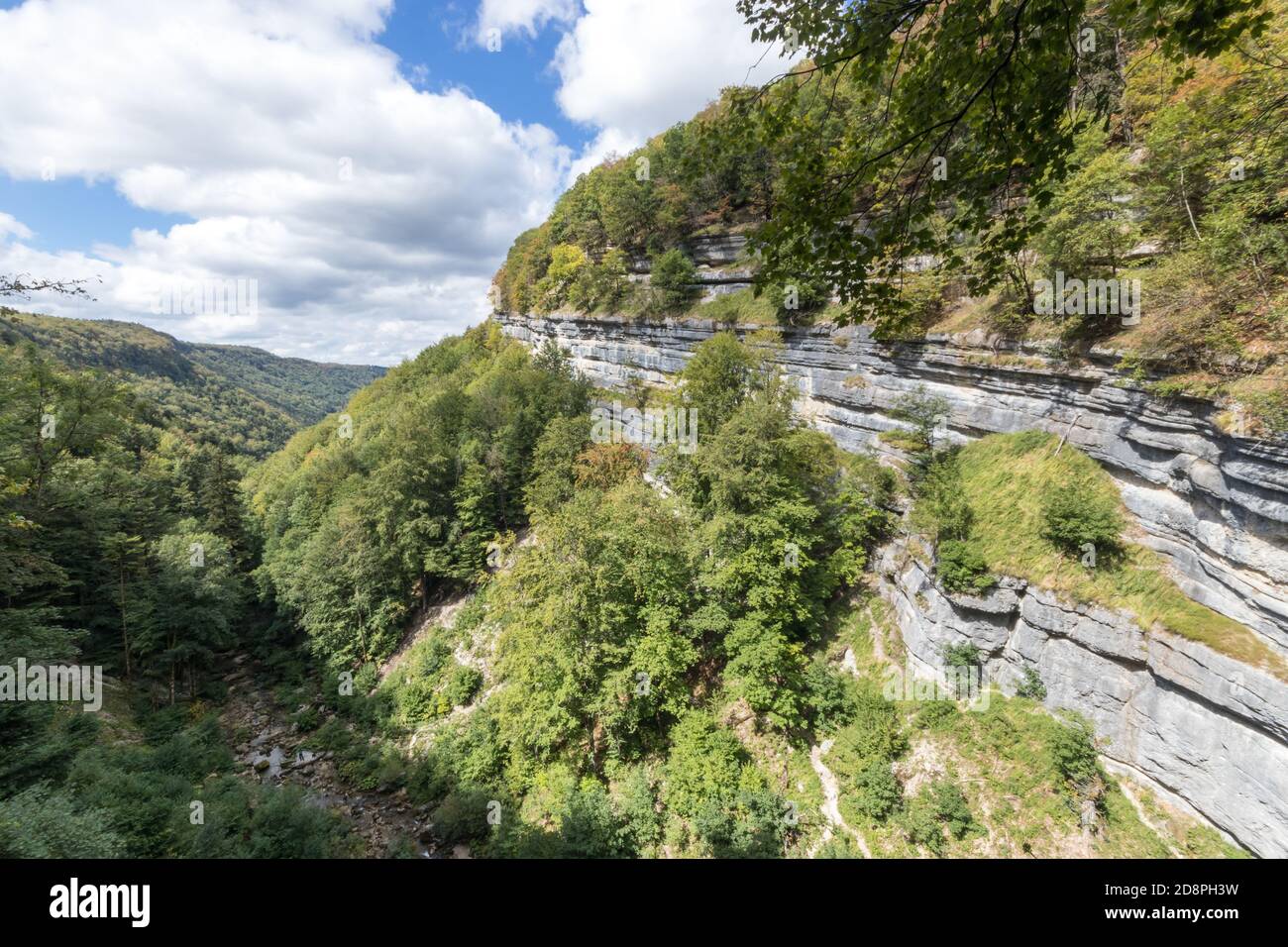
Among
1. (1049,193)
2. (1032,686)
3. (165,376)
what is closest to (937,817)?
(1032,686)

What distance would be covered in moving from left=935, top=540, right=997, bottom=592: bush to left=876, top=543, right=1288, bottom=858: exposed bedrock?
1.07 ft

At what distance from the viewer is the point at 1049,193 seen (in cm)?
307

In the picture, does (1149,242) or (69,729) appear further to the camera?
(69,729)

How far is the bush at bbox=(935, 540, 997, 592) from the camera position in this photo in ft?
40.6

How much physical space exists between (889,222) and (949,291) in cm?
1588

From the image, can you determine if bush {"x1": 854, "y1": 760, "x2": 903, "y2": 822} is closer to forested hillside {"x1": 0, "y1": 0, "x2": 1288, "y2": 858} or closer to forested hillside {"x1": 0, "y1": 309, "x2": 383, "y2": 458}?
forested hillside {"x1": 0, "y1": 0, "x2": 1288, "y2": 858}

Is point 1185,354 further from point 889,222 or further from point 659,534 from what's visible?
point 659,534

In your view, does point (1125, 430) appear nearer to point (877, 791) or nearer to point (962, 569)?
point (962, 569)

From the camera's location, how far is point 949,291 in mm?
16594

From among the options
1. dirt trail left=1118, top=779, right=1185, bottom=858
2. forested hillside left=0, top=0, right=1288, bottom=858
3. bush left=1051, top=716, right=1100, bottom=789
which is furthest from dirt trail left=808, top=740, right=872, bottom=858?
dirt trail left=1118, top=779, right=1185, bottom=858

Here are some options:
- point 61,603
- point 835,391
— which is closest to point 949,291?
point 835,391

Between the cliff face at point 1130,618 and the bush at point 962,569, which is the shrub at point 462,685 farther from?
the bush at point 962,569

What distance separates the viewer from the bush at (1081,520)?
35.3ft

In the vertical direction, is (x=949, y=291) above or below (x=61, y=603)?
above
